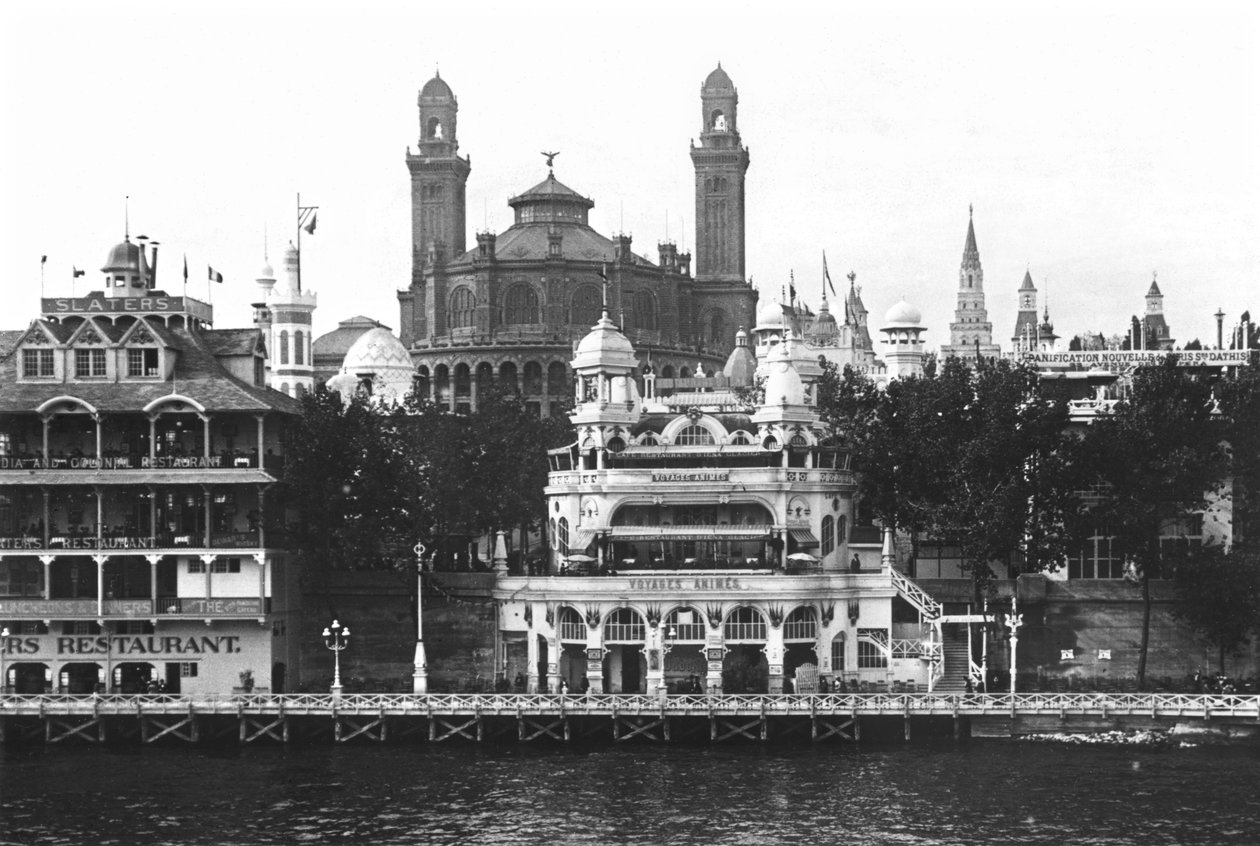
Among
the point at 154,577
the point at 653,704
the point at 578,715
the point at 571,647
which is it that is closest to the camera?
the point at 653,704

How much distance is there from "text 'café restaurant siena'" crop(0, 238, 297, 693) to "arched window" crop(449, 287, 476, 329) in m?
85.1

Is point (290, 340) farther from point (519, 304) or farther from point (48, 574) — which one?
point (48, 574)

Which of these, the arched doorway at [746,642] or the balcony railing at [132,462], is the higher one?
the balcony railing at [132,462]

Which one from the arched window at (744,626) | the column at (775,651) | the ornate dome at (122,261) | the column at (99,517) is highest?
the ornate dome at (122,261)

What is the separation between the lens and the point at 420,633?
3669 inches

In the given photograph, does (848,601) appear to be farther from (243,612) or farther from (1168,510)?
(243,612)

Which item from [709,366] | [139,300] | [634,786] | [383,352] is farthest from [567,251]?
[634,786]

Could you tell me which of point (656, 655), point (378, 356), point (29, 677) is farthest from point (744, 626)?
point (378, 356)

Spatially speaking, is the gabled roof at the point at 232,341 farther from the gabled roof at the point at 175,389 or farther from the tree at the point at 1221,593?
the tree at the point at 1221,593

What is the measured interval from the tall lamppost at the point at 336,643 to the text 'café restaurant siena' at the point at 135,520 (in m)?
2.23

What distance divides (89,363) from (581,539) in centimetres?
2650

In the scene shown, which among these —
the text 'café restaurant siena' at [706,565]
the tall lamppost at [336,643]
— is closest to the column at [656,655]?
the text 'café restaurant siena' at [706,565]

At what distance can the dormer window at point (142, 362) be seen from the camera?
9775cm

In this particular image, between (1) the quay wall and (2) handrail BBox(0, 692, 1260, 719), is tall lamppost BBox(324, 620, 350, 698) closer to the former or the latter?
(2) handrail BBox(0, 692, 1260, 719)
